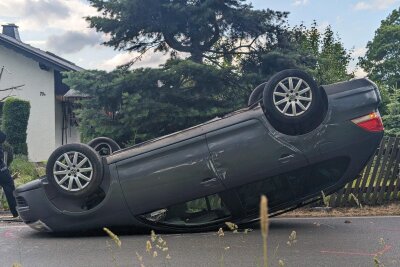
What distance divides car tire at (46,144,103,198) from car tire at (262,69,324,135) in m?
2.31

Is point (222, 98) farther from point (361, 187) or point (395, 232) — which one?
point (395, 232)

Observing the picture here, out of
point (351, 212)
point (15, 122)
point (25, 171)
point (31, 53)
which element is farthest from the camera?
point (31, 53)

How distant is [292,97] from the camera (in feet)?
19.8

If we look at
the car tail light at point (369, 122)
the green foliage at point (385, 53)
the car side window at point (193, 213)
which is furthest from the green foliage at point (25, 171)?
the green foliage at point (385, 53)

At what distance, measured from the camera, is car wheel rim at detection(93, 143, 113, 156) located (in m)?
7.93

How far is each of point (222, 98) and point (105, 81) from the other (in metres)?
2.83

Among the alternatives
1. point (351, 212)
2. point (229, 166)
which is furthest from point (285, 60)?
point (229, 166)

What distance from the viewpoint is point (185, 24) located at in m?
11.9

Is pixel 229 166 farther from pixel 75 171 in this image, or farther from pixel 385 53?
pixel 385 53

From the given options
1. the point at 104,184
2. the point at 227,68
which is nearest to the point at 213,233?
the point at 104,184

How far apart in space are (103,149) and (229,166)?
8.93 ft

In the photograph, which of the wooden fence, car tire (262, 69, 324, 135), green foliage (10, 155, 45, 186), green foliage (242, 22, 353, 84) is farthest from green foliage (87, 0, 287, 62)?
car tire (262, 69, 324, 135)

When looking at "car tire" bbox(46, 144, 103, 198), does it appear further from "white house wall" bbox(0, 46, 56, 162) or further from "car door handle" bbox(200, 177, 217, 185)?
"white house wall" bbox(0, 46, 56, 162)

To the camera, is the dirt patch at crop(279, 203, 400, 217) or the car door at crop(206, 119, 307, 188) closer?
the car door at crop(206, 119, 307, 188)
